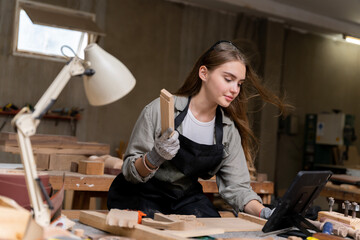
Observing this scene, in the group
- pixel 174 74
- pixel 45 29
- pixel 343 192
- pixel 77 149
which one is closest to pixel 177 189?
pixel 77 149

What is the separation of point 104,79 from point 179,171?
3.70ft

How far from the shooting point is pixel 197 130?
8.22 feet

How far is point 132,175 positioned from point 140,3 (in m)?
5.67

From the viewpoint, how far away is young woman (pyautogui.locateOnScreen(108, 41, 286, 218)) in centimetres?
232

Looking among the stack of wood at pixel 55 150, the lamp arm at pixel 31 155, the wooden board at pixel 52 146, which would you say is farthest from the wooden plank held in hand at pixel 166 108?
the wooden board at pixel 52 146

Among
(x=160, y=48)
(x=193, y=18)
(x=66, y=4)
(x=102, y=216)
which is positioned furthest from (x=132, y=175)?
(x=193, y=18)

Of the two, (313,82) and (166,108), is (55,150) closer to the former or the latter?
(166,108)

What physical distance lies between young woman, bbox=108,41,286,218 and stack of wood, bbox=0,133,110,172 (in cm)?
113

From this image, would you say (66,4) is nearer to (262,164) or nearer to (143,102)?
(143,102)

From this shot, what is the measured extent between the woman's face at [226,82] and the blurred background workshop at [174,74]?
4.04 feet

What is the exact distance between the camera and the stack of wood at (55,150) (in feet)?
11.1

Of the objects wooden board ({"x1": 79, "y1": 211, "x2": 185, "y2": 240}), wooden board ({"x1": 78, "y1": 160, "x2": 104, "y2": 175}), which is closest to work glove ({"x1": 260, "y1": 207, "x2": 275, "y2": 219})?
wooden board ({"x1": 79, "y1": 211, "x2": 185, "y2": 240})

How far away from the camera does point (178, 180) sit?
244cm

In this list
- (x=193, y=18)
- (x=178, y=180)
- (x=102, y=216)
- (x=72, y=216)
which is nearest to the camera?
(x=102, y=216)
